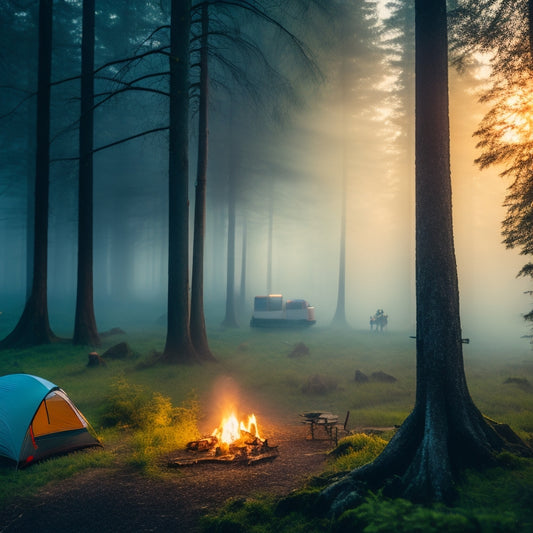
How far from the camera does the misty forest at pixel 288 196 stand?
5.15 m

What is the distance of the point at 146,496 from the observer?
5.67 metres

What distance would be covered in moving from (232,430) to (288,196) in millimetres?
30459

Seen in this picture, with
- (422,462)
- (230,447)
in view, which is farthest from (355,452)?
(230,447)

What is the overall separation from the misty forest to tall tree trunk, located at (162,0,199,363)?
7 centimetres

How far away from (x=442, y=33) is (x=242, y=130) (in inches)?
813

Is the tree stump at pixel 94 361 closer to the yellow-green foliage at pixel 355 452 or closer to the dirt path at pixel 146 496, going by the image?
the dirt path at pixel 146 496

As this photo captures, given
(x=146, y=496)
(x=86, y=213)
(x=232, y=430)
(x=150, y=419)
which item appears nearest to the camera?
(x=146, y=496)

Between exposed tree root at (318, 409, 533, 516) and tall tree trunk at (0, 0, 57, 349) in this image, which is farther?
tall tree trunk at (0, 0, 57, 349)

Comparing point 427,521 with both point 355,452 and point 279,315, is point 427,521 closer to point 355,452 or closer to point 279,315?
point 355,452

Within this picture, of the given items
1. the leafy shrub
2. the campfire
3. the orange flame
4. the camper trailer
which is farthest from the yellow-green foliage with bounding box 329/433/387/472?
the camper trailer

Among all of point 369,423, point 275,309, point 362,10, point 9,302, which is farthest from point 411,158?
point 9,302

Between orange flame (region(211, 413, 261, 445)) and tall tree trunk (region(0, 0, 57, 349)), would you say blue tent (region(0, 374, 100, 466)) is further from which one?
tall tree trunk (region(0, 0, 57, 349))

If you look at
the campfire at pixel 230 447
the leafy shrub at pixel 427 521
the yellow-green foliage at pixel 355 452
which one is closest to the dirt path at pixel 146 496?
the campfire at pixel 230 447

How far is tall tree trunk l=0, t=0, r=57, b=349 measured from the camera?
14.6 m
